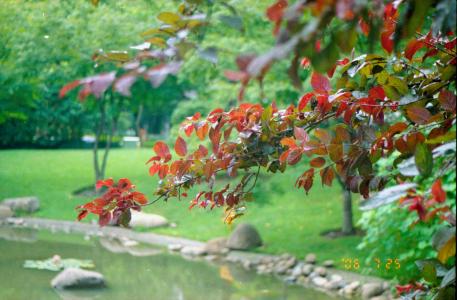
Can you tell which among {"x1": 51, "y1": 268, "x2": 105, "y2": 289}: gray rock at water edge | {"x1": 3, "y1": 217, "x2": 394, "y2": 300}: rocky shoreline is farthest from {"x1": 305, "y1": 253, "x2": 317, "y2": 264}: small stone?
{"x1": 51, "y1": 268, "x2": 105, "y2": 289}: gray rock at water edge

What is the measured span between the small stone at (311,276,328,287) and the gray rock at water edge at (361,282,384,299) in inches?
30.9

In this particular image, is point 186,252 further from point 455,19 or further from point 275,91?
point 455,19

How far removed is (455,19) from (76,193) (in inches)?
573

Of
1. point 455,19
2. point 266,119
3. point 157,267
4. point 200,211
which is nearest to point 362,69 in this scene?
point 266,119

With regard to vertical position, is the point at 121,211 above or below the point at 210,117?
below

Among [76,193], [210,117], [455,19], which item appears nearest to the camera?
[455,19]

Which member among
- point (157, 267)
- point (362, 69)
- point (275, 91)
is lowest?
point (157, 267)

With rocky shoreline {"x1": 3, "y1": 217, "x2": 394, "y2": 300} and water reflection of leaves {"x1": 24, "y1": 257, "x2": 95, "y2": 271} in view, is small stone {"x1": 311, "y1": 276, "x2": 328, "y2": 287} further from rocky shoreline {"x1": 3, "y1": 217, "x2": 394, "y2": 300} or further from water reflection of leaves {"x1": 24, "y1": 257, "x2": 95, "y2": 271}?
water reflection of leaves {"x1": 24, "y1": 257, "x2": 95, "y2": 271}

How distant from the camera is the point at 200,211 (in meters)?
12.9

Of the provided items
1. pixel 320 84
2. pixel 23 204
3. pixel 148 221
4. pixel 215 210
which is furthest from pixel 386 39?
pixel 23 204

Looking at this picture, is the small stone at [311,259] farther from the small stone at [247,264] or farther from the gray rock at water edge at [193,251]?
the gray rock at water edge at [193,251]

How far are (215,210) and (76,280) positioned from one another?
5.57 metres

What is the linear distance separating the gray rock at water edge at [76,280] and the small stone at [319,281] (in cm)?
263

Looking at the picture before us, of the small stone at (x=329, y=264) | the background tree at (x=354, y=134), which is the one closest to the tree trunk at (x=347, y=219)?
the small stone at (x=329, y=264)
